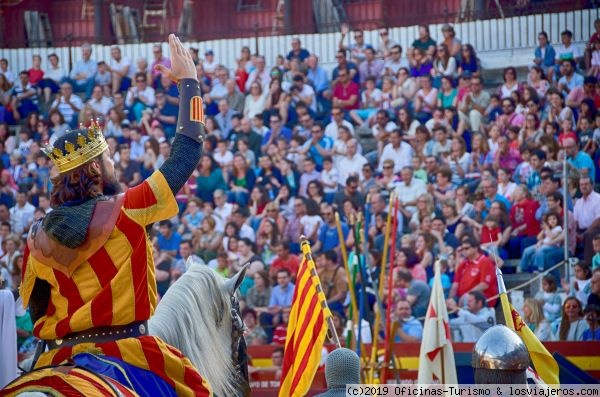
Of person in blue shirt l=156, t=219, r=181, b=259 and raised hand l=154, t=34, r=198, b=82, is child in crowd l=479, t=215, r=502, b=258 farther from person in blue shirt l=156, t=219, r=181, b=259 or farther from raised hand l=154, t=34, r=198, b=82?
raised hand l=154, t=34, r=198, b=82

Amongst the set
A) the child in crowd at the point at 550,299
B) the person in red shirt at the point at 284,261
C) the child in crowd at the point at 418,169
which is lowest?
the child in crowd at the point at 550,299

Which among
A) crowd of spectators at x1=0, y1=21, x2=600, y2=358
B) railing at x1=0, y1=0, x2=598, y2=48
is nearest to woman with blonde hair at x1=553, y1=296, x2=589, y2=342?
crowd of spectators at x1=0, y1=21, x2=600, y2=358

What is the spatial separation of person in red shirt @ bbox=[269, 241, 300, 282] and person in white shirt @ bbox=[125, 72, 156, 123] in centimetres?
462

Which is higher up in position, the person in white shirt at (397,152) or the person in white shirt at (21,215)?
the person in white shirt at (397,152)

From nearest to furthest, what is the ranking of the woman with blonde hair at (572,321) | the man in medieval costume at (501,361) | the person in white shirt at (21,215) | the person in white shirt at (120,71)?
the man in medieval costume at (501,361), the woman with blonde hair at (572,321), the person in white shirt at (21,215), the person in white shirt at (120,71)

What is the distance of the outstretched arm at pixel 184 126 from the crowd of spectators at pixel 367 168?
19.0ft

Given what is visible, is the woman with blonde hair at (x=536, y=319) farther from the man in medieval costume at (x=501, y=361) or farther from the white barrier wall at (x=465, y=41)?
the man in medieval costume at (x=501, y=361)

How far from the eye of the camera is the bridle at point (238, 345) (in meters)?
5.51

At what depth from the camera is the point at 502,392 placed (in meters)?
4.16

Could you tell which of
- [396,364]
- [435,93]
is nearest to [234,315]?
[396,364]

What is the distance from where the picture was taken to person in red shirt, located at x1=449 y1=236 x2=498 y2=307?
39.0 ft

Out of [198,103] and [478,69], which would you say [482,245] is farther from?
[198,103]

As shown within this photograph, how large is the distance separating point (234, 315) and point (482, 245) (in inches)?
284

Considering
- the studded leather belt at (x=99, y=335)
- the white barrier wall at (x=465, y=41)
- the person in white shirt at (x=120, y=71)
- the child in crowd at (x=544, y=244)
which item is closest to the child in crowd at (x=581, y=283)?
the child in crowd at (x=544, y=244)
